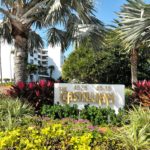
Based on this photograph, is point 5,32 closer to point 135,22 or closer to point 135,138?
point 135,22

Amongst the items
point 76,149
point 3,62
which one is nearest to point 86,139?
point 76,149

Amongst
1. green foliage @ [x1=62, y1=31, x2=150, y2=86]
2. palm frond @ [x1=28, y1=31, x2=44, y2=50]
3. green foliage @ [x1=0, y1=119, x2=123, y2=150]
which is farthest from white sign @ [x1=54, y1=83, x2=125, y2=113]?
green foliage @ [x1=62, y1=31, x2=150, y2=86]

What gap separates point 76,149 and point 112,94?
765cm

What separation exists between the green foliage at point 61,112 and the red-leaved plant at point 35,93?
4.72ft

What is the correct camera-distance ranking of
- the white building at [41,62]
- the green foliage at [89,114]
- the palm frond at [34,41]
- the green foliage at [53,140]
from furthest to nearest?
the white building at [41,62] → the palm frond at [34,41] → the green foliage at [89,114] → the green foliage at [53,140]

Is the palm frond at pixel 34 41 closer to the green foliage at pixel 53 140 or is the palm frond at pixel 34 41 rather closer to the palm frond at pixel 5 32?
the palm frond at pixel 5 32

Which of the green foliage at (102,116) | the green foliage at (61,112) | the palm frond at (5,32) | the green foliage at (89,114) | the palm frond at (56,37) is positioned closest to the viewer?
the green foliage at (102,116)

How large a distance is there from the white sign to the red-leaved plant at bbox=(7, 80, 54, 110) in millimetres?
692

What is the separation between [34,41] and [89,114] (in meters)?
10.5

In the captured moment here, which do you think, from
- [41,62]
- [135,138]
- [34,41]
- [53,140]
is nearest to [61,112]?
[135,138]

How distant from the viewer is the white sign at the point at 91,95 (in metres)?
13.3

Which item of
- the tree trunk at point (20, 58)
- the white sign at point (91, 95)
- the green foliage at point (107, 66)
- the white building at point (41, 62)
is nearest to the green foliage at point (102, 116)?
the white sign at point (91, 95)

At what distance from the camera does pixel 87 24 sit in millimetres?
15305

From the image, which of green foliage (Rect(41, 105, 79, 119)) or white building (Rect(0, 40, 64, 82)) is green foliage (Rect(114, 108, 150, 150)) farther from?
white building (Rect(0, 40, 64, 82))
